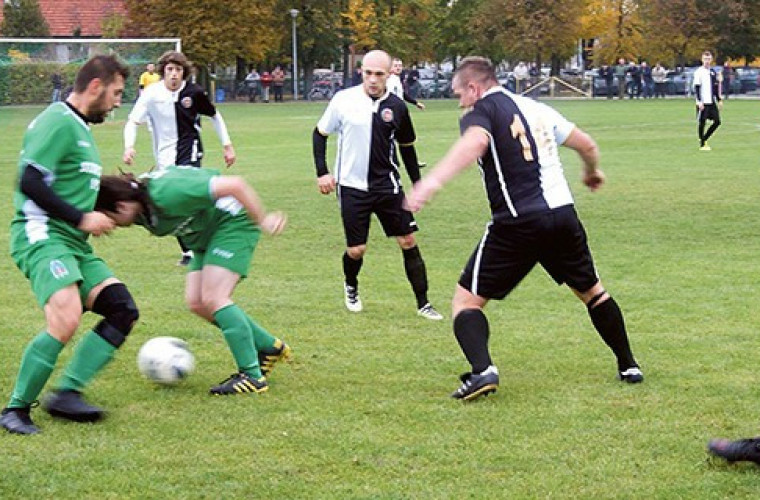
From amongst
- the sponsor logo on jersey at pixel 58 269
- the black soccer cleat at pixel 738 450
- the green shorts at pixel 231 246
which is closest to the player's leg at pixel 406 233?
the green shorts at pixel 231 246

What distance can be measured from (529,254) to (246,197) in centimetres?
155

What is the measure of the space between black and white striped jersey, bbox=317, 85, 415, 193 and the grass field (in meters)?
1.00

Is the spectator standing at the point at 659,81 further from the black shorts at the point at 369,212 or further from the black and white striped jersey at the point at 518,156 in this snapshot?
the black and white striped jersey at the point at 518,156

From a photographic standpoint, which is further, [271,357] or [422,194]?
[271,357]

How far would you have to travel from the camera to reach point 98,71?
6277 mm

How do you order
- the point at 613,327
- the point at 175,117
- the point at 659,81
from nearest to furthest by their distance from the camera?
the point at 613,327 < the point at 175,117 < the point at 659,81

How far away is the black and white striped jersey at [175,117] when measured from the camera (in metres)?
12.0

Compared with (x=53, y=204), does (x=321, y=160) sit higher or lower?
lower

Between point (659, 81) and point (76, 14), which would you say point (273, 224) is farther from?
point (76, 14)

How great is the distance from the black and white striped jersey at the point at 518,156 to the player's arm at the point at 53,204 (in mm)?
1936

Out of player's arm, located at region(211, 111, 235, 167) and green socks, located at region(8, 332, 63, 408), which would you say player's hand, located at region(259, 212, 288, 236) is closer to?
green socks, located at region(8, 332, 63, 408)

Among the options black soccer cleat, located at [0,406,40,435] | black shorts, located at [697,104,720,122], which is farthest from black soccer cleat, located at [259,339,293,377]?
black shorts, located at [697,104,720,122]

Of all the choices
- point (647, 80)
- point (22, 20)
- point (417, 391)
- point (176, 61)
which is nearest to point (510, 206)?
point (417, 391)

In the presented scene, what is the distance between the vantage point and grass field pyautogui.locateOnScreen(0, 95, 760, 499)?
18.2ft
